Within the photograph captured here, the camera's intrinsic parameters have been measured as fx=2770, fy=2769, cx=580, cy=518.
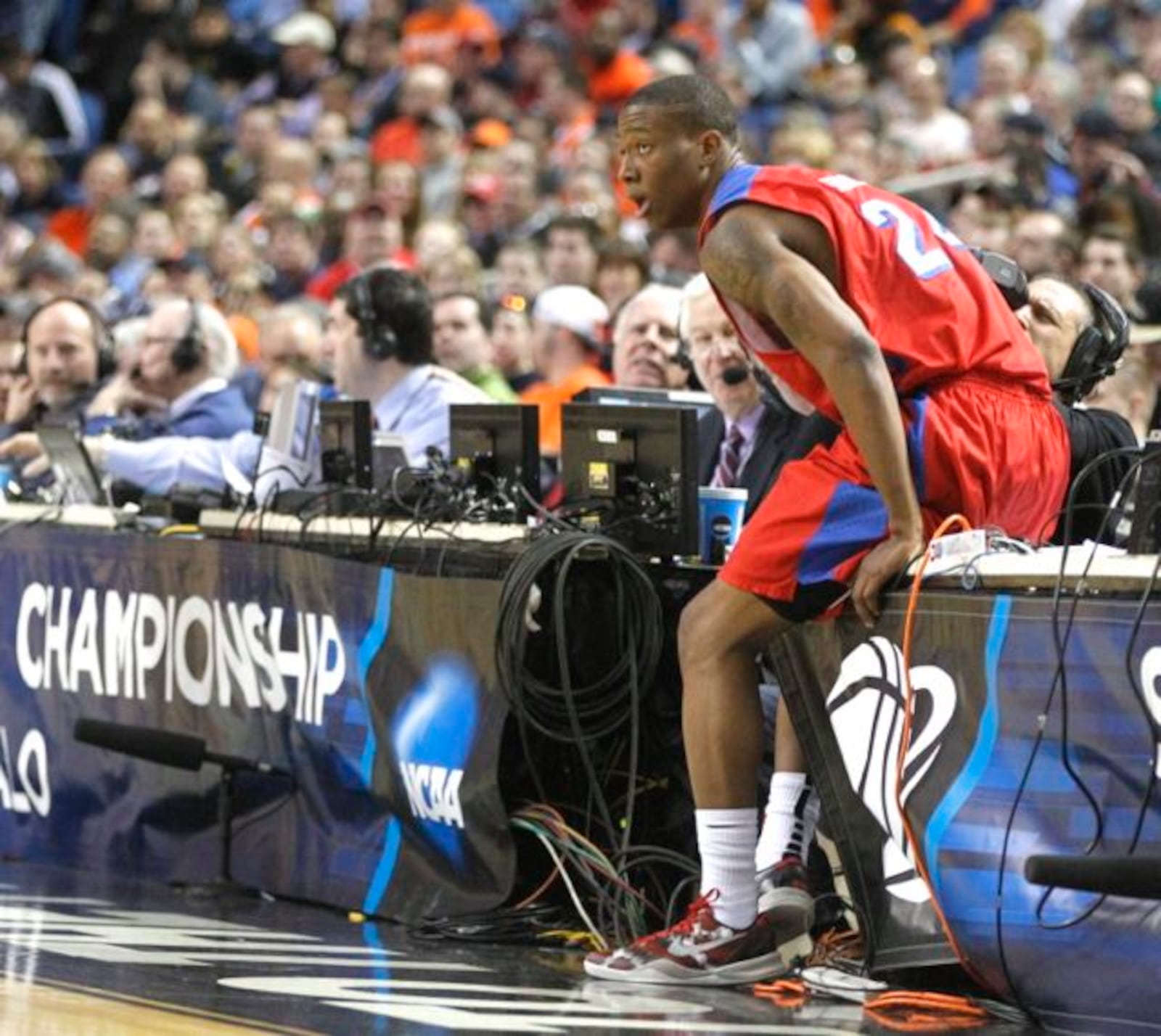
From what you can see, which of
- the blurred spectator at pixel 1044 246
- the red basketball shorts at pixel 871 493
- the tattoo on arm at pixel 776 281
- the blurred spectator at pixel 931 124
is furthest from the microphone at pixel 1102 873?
the blurred spectator at pixel 931 124

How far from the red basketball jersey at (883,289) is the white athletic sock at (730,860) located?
929 mm

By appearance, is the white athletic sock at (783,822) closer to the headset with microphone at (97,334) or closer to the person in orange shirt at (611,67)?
the headset with microphone at (97,334)

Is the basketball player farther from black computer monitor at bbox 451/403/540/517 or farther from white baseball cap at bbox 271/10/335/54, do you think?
white baseball cap at bbox 271/10/335/54

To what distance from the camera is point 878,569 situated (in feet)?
19.3

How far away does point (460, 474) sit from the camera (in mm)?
7797

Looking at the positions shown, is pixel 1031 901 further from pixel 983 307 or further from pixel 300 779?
pixel 300 779

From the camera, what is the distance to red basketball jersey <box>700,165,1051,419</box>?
19.8 ft

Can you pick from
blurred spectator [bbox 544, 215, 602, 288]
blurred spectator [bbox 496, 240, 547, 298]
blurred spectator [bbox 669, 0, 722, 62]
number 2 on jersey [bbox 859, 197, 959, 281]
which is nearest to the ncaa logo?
number 2 on jersey [bbox 859, 197, 959, 281]

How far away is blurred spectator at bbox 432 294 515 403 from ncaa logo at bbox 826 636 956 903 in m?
5.02

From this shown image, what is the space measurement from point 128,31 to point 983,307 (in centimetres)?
1523

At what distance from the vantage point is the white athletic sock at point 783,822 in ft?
21.5

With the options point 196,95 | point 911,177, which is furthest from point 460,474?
point 196,95

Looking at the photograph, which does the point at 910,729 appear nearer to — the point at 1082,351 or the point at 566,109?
the point at 1082,351

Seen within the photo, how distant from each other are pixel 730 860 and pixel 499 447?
77.5 inches
